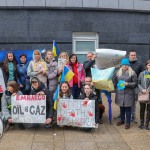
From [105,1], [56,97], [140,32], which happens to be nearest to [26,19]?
[105,1]

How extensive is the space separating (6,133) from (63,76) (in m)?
1.80

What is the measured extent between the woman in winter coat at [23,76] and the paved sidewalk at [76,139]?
49.6 inches

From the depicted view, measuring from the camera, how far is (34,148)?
588 centimetres

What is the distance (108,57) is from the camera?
7586mm

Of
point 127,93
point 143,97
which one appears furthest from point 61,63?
point 143,97

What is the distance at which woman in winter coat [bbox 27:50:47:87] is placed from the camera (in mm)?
7668

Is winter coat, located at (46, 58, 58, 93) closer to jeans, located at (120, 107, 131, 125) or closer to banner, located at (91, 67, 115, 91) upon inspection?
banner, located at (91, 67, 115, 91)

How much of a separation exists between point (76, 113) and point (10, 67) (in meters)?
2.18

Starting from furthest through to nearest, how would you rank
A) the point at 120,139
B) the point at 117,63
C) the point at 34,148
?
the point at 117,63 < the point at 120,139 < the point at 34,148

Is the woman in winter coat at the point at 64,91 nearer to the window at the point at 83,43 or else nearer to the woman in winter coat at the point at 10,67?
the woman in winter coat at the point at 10,67

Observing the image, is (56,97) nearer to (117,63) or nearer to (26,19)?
(117,63)

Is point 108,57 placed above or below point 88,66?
above

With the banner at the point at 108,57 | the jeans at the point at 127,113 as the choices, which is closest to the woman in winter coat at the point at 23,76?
the banner at the point at 108,57

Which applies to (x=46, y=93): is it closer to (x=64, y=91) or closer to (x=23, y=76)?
(x=64, y=91)
